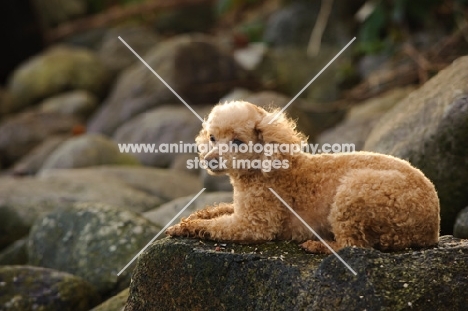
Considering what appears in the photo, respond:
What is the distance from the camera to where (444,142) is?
7363 millimetres

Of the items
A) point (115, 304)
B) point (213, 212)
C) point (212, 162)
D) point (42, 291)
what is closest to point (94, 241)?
point (42, 291)

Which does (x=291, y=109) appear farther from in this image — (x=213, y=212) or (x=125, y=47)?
(x=125, y=47)

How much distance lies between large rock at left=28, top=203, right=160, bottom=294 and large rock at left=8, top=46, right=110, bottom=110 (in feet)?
38.4

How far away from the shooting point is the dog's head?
546 centimetres

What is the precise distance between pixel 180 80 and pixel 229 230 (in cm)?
1168

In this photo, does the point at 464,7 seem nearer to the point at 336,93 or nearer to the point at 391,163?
the point at 336,93

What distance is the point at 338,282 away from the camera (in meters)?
4.66

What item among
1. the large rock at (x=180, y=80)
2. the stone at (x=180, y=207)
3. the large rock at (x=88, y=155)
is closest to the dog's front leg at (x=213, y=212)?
the stone at (x=180, y=207)

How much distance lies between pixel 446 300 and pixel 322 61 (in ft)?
44.5

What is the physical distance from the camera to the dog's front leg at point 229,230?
5.43 meters

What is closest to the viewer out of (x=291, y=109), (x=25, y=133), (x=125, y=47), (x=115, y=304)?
(x=115, y=304)

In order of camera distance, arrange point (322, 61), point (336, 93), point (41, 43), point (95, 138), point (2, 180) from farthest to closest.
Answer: point (41, 43) < point (322, 61) < point (336, 93) < point (95, 138) < point (2, 180)

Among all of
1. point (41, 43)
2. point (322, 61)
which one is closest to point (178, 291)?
point (322, 61)

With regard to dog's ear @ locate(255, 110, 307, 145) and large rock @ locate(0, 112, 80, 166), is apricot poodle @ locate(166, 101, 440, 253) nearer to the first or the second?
dog's ear @ locate(255, 110, 307, 145)
